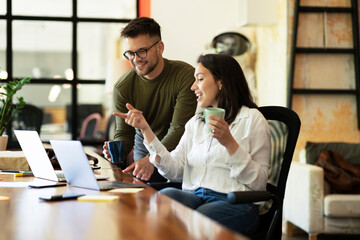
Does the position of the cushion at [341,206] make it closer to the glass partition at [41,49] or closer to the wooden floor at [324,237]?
the wooden floor at [324,237]

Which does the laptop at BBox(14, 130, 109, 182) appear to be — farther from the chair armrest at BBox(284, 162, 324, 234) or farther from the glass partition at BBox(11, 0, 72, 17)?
the glass partition at BBox(11, 0, 72, 17)

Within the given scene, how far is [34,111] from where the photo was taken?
5.06 metres

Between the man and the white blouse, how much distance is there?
52 cm

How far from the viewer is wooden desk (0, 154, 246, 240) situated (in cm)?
111

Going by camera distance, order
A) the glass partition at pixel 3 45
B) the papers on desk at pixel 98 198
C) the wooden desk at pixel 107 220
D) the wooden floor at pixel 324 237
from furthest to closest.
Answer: the glass partition at pixel 3 45, the wooden floor at pixel 324 237, the papers on desk at pixel 98 198, the wooden desk at pixel 107 220

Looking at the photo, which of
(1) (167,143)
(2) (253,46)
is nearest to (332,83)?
(2) (253,46)

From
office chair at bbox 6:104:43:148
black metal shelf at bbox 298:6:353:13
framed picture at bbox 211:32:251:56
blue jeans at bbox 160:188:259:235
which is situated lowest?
blue jeans at bbox 160:188:259:235

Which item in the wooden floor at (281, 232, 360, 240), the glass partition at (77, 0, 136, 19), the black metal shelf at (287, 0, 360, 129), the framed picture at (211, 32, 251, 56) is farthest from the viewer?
the glass partition at (77, 0, 136, 19)

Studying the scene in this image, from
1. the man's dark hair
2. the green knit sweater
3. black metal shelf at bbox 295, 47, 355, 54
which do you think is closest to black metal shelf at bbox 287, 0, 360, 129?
black metal shelf at bbox 295, 47, 355, 54

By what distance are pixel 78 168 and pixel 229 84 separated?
0.77m

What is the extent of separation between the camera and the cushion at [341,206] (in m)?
4.41

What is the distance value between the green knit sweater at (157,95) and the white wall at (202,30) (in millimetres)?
2680

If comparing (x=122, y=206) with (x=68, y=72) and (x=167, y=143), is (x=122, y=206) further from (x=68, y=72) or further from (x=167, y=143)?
(x=68, y=72)

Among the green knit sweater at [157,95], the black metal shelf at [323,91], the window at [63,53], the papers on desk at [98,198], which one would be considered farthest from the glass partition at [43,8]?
the papers on desk at [98,198]
